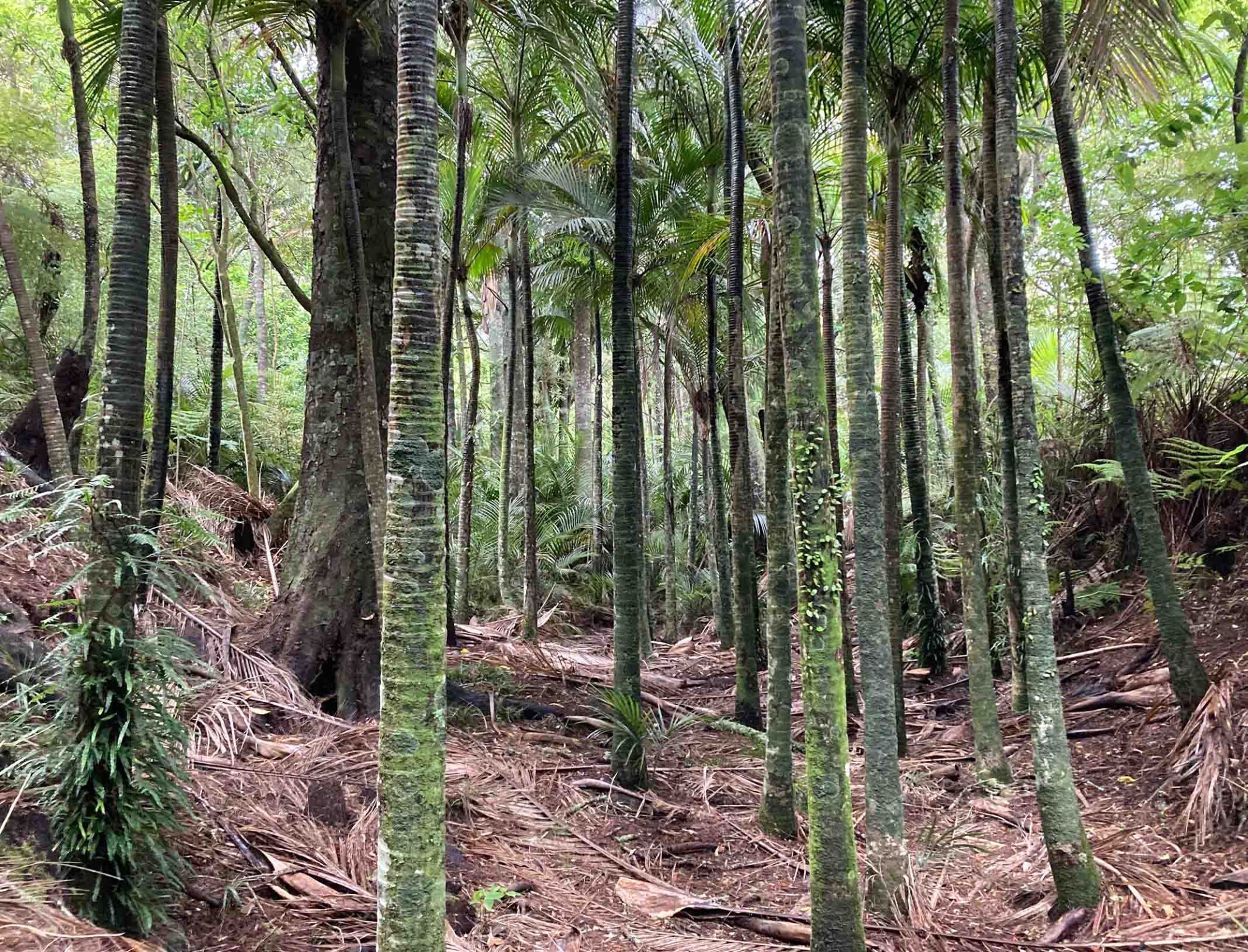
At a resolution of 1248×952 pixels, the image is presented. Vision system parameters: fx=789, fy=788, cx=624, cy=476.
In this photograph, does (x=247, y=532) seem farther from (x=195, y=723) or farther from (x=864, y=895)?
(x=864, y=895)

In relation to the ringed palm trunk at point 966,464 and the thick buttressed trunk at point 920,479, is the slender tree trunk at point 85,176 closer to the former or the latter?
the ringed palm trunk at point 966,464

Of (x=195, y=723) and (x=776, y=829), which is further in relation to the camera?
(x=776, y=829)

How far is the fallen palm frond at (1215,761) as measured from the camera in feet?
16.1

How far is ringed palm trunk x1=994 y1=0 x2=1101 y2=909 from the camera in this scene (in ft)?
14.0

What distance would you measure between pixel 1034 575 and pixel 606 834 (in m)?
3.34

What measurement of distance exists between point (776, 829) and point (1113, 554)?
6981mm

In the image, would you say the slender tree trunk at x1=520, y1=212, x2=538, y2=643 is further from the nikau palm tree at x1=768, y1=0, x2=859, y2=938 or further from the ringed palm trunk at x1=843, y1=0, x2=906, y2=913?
the nikau palm tree at x1=768, y1=0, x2=859, y2=938

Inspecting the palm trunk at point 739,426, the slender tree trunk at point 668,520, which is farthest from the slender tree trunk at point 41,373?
→ the slender tree trunk at point 668,520

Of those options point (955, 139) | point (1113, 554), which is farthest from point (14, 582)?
point (1113, 554)

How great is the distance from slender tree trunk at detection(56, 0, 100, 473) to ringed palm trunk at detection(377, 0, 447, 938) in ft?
14.6

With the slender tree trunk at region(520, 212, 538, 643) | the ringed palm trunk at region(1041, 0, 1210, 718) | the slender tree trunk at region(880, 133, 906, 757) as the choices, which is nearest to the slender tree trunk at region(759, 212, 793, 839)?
the slender tree trunk at region(880, 133, 906, 757)

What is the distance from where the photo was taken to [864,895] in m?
4.45

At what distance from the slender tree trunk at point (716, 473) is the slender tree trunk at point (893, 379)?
8.67 feet

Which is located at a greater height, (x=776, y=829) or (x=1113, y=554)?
(x=1113, y=554)
